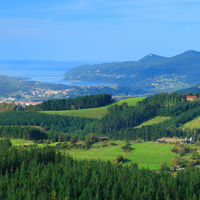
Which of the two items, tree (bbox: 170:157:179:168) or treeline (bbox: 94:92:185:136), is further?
treeline (bbox: 94:92:185:136)

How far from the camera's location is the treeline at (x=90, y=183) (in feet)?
65.3

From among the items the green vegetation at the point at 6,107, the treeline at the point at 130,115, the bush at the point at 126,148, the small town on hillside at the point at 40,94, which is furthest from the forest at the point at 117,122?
the small town on hillside at the point at 40,94

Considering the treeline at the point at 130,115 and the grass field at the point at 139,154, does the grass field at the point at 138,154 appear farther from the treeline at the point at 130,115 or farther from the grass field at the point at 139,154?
the treeline at the point at 130,115

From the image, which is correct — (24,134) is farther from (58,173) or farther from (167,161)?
(58,173)

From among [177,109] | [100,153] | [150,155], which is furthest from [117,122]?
[150,155]

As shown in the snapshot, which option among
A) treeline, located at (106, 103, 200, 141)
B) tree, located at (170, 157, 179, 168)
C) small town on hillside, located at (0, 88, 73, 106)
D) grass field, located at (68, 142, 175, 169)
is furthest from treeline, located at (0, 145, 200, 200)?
small town on hillside, located at (0, 88, 73, 106)

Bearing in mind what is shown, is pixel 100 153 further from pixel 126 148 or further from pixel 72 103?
pixel 72 103

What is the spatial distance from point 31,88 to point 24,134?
14618 centimetres

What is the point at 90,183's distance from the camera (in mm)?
21688

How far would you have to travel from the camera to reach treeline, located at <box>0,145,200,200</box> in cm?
1991

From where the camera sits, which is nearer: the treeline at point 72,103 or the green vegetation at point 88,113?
the green vegetation at point 88,113

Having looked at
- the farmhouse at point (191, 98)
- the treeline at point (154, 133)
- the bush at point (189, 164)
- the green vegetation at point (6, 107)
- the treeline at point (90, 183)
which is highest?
the farmhouse at point (191, 98)

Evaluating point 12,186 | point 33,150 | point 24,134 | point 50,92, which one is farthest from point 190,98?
point 50,92

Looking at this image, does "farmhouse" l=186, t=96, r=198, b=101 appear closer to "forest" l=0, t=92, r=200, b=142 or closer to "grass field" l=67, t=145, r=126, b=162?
"forest" l=0, t=92, r=200, b=142
